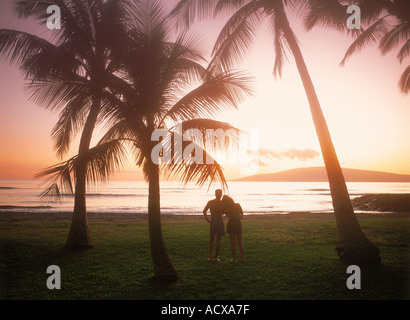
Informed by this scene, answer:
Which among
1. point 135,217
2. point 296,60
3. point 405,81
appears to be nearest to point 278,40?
point 296,60

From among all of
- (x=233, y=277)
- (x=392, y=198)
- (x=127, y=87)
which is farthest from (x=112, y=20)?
(x=392, y=198)

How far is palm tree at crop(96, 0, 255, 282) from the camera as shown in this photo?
19.2ft

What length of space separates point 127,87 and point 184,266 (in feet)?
15.8

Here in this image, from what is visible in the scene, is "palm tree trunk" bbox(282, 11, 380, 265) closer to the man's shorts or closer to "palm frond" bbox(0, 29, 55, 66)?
the man's shorts

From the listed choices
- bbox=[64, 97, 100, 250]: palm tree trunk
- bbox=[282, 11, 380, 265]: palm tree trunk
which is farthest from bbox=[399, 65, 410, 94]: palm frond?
bbox=[64, 97, 100, 250]: palm tree trunk

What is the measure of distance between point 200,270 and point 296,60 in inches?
260

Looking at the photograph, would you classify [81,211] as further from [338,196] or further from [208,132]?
[338,196]

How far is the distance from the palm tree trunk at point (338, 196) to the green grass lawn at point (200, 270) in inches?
16.8

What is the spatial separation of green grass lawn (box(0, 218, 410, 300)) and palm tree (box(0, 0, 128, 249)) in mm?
1479

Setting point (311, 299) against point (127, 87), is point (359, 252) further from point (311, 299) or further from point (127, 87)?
point (127, 87)

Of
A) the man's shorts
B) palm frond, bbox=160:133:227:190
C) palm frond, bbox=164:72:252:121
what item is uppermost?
palm frond, bbox=164:72:252:121

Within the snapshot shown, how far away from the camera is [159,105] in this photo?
20.0ft
